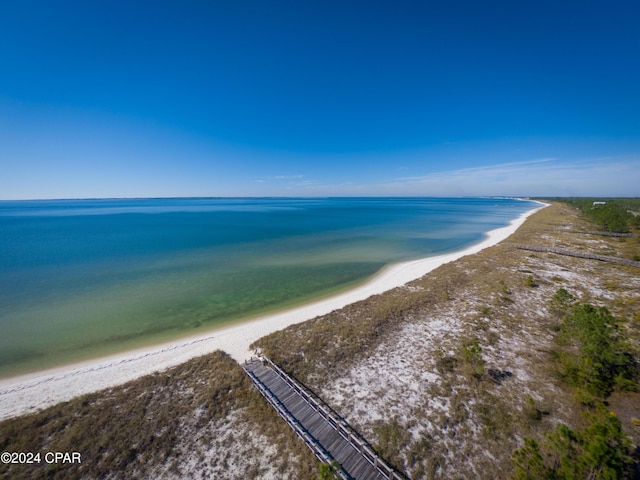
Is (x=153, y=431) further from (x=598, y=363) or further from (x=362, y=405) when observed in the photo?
(x=598, y=363)

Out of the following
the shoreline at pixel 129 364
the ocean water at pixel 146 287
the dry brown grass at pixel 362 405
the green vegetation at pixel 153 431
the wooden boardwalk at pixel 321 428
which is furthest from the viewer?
the ocean water at pixel 146 287

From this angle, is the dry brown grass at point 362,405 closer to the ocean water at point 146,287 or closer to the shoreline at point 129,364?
the shoreline at point 129,364

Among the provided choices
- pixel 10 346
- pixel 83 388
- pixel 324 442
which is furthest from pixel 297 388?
pixel 10 346

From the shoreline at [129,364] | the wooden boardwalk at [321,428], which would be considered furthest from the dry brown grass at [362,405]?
the shoreline at [129,364]

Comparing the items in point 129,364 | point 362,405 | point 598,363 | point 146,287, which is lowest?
point 129,364

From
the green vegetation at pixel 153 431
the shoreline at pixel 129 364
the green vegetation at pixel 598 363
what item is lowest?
the shoreline at pixel 129 364

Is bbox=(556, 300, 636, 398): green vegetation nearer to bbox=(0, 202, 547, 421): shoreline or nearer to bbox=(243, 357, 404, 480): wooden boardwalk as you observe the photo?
bbox=(243, 357, 404, 480): wooden boardwalk

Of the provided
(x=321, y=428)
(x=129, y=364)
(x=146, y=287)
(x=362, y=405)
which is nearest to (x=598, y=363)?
(x=362, y=405)

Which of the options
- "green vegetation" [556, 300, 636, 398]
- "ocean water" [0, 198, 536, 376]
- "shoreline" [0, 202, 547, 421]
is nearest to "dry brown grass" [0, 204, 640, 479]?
"green vegetation" [556, 300, 636, 398]
